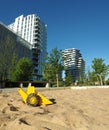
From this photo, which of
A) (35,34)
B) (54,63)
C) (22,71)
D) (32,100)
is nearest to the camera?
(32,100)

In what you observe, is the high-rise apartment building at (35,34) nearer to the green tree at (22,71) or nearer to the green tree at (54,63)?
the green tree at (22,71)

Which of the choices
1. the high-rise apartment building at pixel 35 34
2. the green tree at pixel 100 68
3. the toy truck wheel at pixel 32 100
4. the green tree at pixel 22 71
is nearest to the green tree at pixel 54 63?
the green tree at pixel 100 68

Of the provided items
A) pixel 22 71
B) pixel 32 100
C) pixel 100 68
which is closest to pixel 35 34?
pixel 22 71

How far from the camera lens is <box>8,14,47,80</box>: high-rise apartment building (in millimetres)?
106188

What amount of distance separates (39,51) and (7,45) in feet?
194

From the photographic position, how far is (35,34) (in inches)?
4377

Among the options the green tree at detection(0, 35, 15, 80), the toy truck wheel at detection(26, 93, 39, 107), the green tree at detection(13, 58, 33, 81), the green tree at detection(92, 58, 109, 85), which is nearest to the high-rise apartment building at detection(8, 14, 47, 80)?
the green tree at detection(13, 58, 33, 81)

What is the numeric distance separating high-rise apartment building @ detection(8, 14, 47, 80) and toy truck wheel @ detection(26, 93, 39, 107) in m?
93.1

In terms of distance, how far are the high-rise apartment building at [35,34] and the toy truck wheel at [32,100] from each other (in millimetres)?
93118

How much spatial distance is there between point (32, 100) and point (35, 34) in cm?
10496

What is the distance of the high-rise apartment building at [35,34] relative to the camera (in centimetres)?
10619

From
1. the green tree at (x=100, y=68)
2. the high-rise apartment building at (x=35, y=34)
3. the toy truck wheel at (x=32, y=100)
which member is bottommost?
the toy truck wheel at (x=32, y=100)

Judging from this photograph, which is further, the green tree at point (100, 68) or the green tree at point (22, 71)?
the green tree at point (22, 71)

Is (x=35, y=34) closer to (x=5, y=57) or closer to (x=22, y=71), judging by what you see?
(x=22, y=71)
